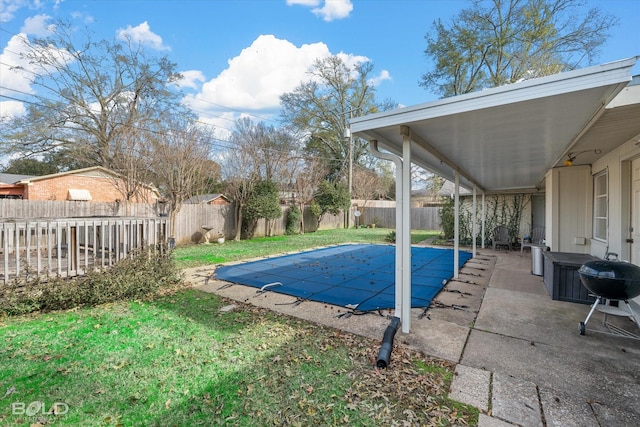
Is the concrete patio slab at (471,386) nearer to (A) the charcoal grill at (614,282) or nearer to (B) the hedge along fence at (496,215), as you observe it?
(A) the charcoal grill at (614,282)

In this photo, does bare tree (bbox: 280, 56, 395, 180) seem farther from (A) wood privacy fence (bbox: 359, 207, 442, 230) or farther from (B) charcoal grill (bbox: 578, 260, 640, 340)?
(B) charcoal grill (bbox: 578, 260, 640, 340)

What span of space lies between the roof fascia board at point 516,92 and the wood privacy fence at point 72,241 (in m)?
4.21

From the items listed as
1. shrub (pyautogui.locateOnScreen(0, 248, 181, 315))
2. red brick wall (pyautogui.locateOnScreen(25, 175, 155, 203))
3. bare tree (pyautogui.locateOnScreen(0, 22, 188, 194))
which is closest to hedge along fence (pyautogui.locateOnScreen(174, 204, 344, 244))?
red brick wall (pyautogui.locateOnScreen(25, 175, 155, 203))

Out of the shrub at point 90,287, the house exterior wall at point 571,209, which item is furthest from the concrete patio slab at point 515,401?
the house exterior wall at point 571,209

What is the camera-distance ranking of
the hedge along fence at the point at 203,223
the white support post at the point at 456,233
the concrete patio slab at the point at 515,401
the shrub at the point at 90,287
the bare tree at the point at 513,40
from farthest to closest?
1. the bare tree at the point at 513,40
2. the hedge along fence at the point at 203,223
3. the white support post at the point at 456,233
4. the shrub at the point at 90,287
5. the concrete patio slab at the point at 515,401

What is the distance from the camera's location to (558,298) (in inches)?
174

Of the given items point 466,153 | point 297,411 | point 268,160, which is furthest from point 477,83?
point 297,411

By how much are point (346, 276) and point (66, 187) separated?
53.9 ft

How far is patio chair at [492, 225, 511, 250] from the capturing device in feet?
33.7

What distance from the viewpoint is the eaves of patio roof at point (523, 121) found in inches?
84.4

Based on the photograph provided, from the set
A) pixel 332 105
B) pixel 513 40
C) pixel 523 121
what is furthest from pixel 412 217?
pixel 523 121

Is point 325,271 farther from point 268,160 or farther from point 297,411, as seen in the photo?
point 268,160

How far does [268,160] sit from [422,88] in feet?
31.0

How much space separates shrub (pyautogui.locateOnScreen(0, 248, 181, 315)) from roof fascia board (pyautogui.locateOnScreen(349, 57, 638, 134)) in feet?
13.0
